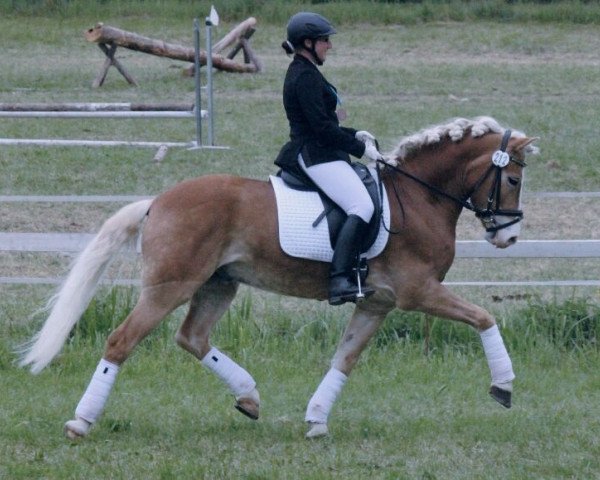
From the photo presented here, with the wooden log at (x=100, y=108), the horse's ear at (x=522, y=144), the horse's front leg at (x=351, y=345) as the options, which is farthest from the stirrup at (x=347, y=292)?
the wooden log at (x=100, y=108)

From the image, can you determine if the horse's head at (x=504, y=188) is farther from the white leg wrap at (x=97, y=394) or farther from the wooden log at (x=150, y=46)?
the wooden log at (x=150, y=46)

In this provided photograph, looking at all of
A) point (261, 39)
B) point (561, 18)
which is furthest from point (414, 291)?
point (561, 18)

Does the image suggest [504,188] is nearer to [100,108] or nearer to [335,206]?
[335,206]

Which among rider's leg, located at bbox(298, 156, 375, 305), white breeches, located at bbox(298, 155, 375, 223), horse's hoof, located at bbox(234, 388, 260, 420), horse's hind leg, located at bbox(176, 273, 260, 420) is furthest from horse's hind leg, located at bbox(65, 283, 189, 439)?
white breeches, located at bbox(298, 155, 375, 223)

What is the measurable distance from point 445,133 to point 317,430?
1893 millimetres

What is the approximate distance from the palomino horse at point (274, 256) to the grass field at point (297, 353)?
365 millimetres

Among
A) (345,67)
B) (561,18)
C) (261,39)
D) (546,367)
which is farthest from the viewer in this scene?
(561,18)

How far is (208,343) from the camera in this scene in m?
7.48

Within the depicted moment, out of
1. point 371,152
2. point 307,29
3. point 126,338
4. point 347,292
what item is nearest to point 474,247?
point 371,152

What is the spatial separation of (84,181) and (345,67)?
10.4 metres

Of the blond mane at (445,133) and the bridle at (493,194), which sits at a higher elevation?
the blond mane at (445,133)

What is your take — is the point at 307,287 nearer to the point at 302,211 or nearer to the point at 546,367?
the point at 302,211

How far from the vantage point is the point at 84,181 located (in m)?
15.4

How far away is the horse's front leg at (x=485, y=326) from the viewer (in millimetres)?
7098
